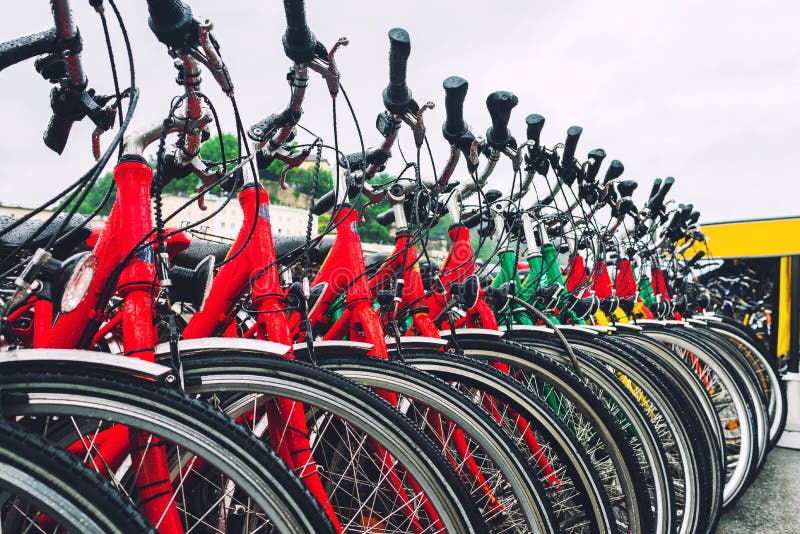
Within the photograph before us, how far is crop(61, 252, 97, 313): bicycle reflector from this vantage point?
1.01 m

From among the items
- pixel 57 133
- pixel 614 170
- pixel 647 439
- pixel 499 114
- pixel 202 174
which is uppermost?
pixel 614 170

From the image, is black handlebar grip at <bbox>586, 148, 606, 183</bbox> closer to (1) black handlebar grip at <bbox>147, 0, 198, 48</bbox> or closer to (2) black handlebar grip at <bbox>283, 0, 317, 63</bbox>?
(2) black handlebar grip at <bbox>283, 0, 317, 63</bbox>

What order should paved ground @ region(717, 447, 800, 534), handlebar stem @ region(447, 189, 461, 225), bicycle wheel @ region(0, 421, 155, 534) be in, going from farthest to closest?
paved ground @ region(717, 447, 800, 534)
handlebar stem @ region(447, 189, 461, 225)
bicycle wheel @ region(0, 421, 155, 534)

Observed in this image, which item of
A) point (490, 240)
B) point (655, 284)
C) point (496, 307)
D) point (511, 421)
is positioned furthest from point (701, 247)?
point (511, 421)

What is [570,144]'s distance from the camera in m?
2.52

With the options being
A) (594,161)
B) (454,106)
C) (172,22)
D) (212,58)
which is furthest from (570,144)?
(172,22)

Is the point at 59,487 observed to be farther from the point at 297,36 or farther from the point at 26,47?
the point at 297,36

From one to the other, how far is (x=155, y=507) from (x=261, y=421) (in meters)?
0.38

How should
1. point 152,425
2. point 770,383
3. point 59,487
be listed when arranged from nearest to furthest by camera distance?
point 59,487, point 152,425, point 770,383

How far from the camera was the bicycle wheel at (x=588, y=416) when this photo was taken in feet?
5.52

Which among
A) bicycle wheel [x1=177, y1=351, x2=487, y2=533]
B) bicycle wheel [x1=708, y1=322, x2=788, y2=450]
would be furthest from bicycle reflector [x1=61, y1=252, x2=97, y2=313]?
bicycle wheel [x1=708, y1=322, x2=788, y2=450]

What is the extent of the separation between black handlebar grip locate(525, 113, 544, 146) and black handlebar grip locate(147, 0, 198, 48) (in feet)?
4.92

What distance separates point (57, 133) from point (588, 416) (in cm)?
162

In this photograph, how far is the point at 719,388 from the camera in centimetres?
344
